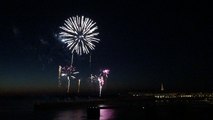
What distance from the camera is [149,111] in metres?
58.8

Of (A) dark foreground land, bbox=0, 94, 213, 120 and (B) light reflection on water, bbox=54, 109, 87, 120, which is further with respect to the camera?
(B) light reflection on water, bbox=54, 109, 87, 120

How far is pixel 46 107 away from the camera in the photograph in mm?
139750

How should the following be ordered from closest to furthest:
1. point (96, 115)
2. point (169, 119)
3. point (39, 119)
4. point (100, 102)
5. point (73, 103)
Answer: point (169, 119) → point (96, 115) → point (39, 119) → point (73, 103) → point (100, 102)

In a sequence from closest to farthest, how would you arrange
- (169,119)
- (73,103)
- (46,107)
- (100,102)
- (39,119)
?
(169,119) < (39,119) < (46,107) < (73,103) < (100,102)

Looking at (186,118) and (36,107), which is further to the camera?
(36,107)

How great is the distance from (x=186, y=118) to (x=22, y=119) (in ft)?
169

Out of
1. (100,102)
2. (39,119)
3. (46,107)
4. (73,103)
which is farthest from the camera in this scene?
(100,102)

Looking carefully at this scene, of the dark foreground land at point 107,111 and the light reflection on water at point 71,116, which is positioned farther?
the light reflection on water at point 71,116

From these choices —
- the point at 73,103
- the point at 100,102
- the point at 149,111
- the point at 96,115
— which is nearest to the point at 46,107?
the point at 73,103

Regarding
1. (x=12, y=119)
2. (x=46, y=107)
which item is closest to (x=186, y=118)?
(x=12, y=119)

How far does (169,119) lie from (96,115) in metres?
16.2

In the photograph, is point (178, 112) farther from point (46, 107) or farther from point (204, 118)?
point (46, 107)

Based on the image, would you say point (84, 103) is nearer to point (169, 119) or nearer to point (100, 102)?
point (100, 102)

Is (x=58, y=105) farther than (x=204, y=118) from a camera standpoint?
Yes
